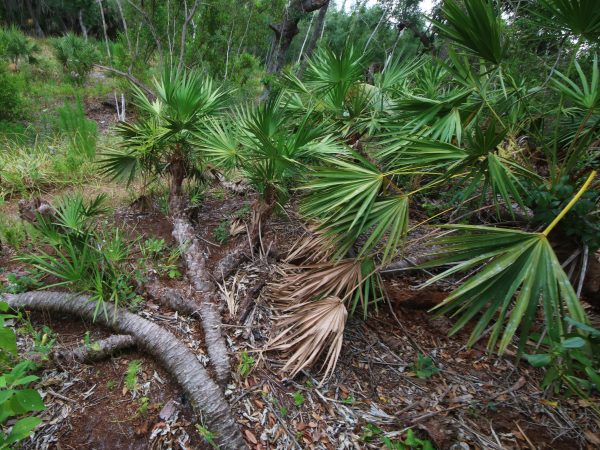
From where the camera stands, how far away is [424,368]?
209 centimetres

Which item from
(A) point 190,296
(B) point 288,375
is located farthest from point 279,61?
(B) point 288,375

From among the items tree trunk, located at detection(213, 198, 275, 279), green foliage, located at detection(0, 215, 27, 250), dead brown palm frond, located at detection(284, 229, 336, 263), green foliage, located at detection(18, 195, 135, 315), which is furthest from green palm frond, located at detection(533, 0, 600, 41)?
green foliage, located at detection(0, 215, 27, 250)

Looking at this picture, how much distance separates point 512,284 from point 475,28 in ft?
5.43

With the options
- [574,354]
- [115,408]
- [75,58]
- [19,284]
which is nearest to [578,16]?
[574,354]

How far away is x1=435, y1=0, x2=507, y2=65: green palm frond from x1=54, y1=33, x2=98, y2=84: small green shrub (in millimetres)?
8912

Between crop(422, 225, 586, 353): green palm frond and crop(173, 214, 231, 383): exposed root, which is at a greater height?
crop(422, 225, 586, 353): green palm frond

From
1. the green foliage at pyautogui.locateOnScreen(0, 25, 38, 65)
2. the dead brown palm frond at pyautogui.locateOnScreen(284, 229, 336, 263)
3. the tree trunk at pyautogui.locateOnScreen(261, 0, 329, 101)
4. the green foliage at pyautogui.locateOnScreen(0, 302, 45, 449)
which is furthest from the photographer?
the green foliage at pyautogui.locateOnScreen(0, 25, 38, 65)

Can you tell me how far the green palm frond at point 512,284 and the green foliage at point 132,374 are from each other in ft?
5.31

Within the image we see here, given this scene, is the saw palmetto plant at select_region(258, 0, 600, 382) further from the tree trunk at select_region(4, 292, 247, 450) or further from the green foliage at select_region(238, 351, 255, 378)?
the tree trunk at select_region(4, 292, 247, 450)

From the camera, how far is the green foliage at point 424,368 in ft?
6.71

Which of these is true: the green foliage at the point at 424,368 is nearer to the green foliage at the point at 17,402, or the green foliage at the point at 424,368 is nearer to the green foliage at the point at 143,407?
the green foliage at the point at 143,407

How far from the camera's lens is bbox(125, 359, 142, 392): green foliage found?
5.79ft

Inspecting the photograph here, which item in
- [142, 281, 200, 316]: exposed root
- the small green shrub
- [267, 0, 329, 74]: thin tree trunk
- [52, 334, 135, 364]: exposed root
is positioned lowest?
[52, 334, 135, 364]: exposed root

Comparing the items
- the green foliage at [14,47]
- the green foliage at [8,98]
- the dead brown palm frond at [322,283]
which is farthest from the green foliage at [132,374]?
the green foliage at [14,47]
